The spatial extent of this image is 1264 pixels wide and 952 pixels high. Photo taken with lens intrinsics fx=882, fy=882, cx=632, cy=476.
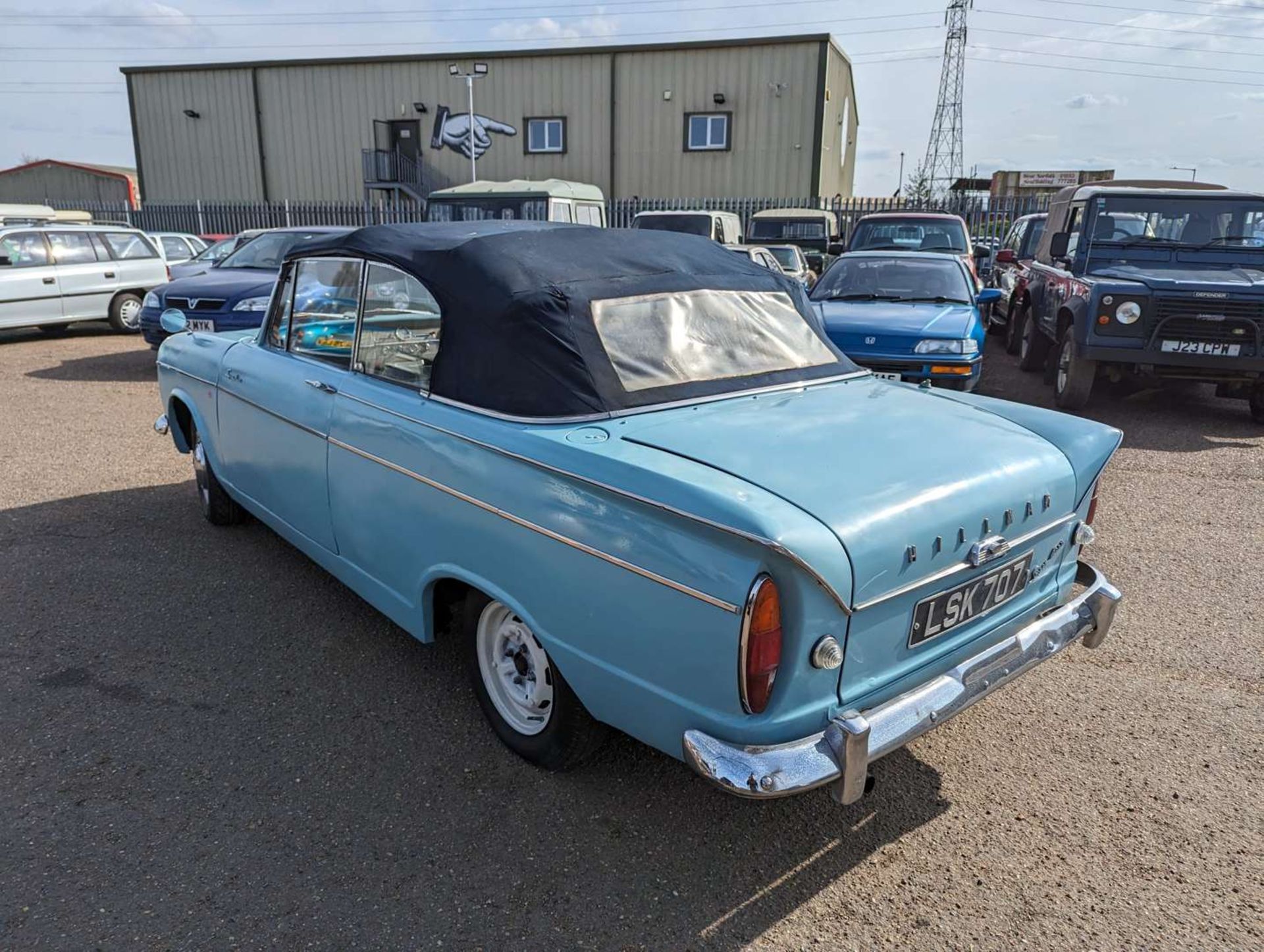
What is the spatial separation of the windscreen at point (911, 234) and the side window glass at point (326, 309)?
9.63m

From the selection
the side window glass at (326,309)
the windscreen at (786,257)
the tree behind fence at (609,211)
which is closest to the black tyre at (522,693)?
the side window glass at (326,309)

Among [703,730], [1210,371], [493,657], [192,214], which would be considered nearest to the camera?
[703,730]

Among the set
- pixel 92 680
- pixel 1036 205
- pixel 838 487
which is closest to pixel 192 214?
pixel 1036 205

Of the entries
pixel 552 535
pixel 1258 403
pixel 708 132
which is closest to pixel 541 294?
pixel 552 535

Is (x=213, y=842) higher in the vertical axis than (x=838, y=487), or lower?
lower

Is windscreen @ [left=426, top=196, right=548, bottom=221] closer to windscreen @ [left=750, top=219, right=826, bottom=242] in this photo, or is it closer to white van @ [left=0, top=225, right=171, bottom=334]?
white van @ [left=0, top=225, right=171, bottom=334]

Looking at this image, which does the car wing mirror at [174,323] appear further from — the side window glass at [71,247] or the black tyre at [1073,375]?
the side window glass at [71,247]

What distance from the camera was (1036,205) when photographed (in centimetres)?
2189

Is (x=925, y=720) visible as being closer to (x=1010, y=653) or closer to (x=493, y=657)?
(x=1010, y=653)

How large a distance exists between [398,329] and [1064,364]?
7.35 metres

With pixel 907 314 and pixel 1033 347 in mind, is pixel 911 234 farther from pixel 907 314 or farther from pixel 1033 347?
pixel 907 314

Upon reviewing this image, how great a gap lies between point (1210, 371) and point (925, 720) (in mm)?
7114

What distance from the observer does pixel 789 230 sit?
17578 millimetres

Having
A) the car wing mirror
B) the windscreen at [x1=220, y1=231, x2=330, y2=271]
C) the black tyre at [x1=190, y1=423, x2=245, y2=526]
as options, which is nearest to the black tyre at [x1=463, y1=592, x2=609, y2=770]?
the black tyre at [x1=190, y1=423, x2=245, y2=526]
